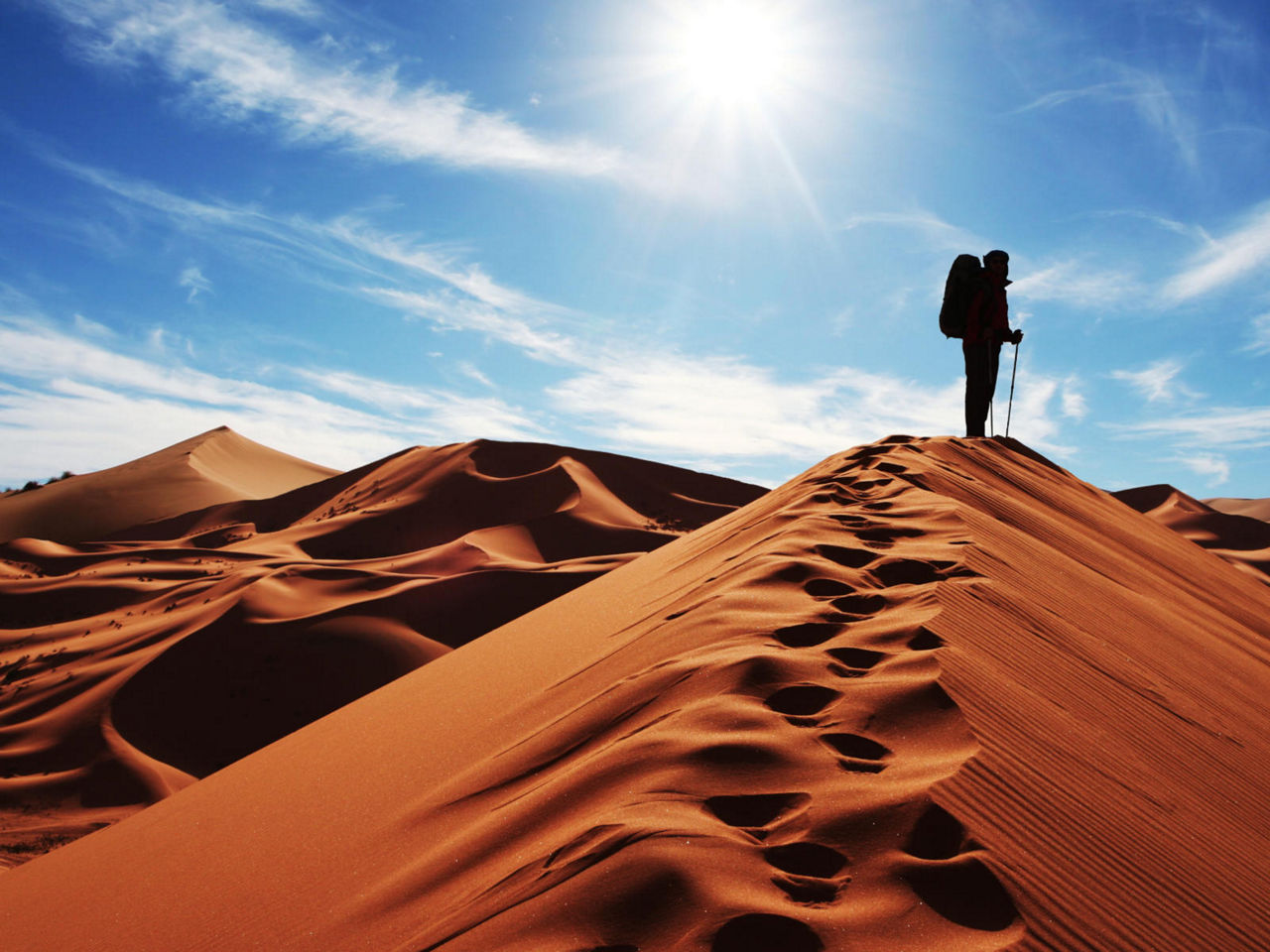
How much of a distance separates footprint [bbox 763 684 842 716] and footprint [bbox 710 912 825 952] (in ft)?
3.01

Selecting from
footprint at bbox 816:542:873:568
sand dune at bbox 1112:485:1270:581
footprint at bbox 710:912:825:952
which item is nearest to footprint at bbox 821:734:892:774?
footprint at bbox 710:912:825:952

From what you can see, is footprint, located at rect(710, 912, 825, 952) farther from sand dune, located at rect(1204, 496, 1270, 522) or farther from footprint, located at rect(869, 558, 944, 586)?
sand dune, located at rect(1204, 496, 1270, 522)

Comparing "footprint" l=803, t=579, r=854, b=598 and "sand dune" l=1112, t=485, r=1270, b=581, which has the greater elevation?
"sand dune" l=1112, t=485, r=1270, b=581

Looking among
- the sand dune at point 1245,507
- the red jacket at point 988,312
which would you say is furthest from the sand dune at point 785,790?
the sand dune at point 1245,507

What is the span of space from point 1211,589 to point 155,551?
66.9 feet

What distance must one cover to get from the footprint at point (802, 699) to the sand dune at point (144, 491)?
1608 inches

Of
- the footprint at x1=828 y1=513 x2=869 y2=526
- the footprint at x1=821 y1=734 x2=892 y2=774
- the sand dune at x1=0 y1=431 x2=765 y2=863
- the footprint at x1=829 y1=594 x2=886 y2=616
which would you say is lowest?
the sand dune at x1=0 y1=431 x2=765 y2=863

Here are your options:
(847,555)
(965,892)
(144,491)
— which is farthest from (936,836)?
(144,491)

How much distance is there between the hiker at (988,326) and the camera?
866 centimetres

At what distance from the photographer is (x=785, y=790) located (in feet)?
7.16

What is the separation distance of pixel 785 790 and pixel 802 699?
0.52m

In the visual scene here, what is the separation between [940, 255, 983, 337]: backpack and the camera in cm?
868

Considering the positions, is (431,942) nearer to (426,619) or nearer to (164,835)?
(164,835)

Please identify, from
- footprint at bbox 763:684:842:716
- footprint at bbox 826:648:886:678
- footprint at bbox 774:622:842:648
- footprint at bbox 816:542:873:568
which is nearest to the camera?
footprint at bbox 763:684:842:716
